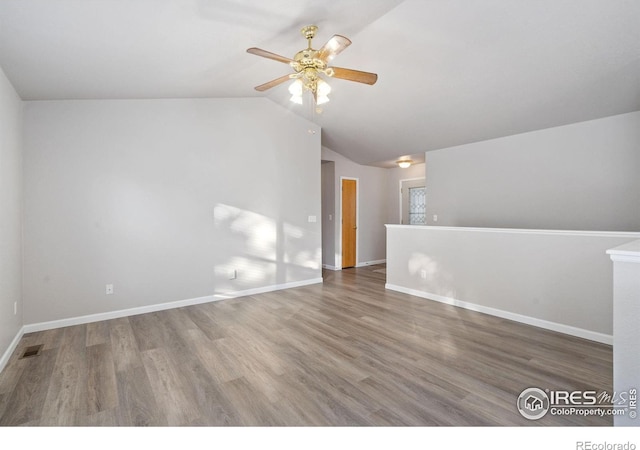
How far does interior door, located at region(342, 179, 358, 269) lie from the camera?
7.27 meters

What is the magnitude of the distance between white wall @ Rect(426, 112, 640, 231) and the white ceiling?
287 millimetres

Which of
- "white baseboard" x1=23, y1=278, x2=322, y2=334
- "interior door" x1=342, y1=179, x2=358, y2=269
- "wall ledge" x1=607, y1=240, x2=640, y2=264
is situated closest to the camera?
"wall ledge" x1=607, y1=240, x2=640, y2=264

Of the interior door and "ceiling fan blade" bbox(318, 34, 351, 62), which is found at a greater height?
"ceiling fan blade" bbox(318, 34, 351, 62)

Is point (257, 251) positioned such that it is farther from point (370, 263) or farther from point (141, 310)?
point (370, 263)

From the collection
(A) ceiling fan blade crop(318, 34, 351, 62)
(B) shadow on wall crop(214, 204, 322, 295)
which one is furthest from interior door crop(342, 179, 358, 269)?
(A) ceiling fan blade crop(318, 34, 351, 62)

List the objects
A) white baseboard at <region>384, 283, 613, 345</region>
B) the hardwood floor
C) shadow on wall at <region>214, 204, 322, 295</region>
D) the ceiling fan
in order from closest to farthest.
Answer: the hardwood floor < the ceiling fan < white baseboard at <region>384, 283, 613, 345</region> < shadow on wall at <region>214, 204, 322, 295</region>

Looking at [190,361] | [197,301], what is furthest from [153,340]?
[197,301]

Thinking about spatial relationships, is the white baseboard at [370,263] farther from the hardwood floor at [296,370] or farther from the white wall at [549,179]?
the hardwood floor at [296,370]

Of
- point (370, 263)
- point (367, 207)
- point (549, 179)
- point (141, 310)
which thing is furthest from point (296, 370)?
point (367, 207)

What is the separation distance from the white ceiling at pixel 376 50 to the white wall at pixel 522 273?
176cm

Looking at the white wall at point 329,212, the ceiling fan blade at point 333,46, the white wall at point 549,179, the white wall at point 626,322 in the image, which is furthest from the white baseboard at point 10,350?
the white wall at point 549,179

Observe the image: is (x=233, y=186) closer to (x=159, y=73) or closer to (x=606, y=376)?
(x=159, y=73)

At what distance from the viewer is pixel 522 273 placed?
11.9 feet

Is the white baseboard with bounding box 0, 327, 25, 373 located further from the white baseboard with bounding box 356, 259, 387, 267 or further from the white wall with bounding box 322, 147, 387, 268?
the white baseboard with bounding box 356, 259, 387, 267
